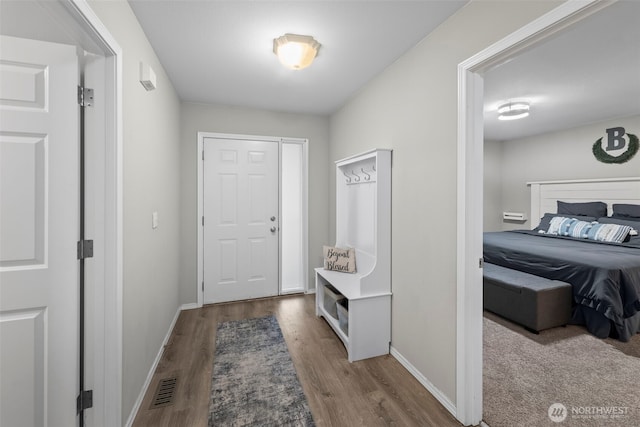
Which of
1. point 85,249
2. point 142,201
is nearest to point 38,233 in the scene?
point 85,249

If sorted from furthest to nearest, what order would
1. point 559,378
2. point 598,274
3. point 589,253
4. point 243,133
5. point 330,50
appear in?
point 243,133 → point 589,253 → point 598,274 → point 330,50 → point 559,378

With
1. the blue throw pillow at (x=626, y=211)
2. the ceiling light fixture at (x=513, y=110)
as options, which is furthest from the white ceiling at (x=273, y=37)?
the blue throw pillow at (x=626, y=211)

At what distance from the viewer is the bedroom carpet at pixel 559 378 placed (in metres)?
1.69

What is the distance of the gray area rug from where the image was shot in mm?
1659

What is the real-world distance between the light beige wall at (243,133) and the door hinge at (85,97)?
197cm

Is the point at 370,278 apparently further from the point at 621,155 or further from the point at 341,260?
the point at 621,155

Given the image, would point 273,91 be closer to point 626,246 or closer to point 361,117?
point 361,117

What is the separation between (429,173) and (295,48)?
126 centimetres

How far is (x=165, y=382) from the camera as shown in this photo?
1.97 metres

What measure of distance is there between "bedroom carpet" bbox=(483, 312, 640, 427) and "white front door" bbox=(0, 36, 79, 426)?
2262mm

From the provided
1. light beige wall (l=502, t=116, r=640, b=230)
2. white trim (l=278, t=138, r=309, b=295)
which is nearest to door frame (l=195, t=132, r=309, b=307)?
white trim (l=278, t=138, r=309, b=295)

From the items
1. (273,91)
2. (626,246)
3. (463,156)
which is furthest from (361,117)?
(626,246)

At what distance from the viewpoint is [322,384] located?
1956 millimetres

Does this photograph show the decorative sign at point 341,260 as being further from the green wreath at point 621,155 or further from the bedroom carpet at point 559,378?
the green wreath at point 621,155
